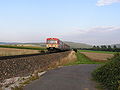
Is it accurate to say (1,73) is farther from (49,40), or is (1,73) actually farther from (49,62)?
(49,40)

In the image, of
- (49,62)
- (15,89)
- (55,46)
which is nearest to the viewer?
(15,89)

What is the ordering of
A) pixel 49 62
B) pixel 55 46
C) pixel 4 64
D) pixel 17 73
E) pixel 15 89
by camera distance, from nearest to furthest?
pixel 15 89, pixel 4 64, pixel 17 73, pixel 49 62, pixel 55 46

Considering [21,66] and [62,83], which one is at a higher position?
[21,66]

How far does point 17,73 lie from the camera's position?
16.9 m

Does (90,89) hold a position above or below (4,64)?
below

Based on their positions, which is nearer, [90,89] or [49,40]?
[90,89]

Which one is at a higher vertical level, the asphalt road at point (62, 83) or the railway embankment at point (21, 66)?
the railway embankment at point (21, 66)

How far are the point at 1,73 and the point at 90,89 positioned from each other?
6.57 m

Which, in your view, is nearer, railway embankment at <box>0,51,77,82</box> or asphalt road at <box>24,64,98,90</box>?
asphalt road at <box>24,64,98,90</box>

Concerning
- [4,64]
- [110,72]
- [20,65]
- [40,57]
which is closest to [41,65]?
[40,57]

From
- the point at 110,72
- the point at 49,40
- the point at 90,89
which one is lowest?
the point at 90,89

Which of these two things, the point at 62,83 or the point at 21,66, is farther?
the point at 21,66

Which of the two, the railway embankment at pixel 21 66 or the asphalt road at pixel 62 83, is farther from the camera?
the railway embankment at pixel 21 66

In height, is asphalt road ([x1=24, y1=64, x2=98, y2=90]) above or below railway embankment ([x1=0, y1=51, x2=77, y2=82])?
below
